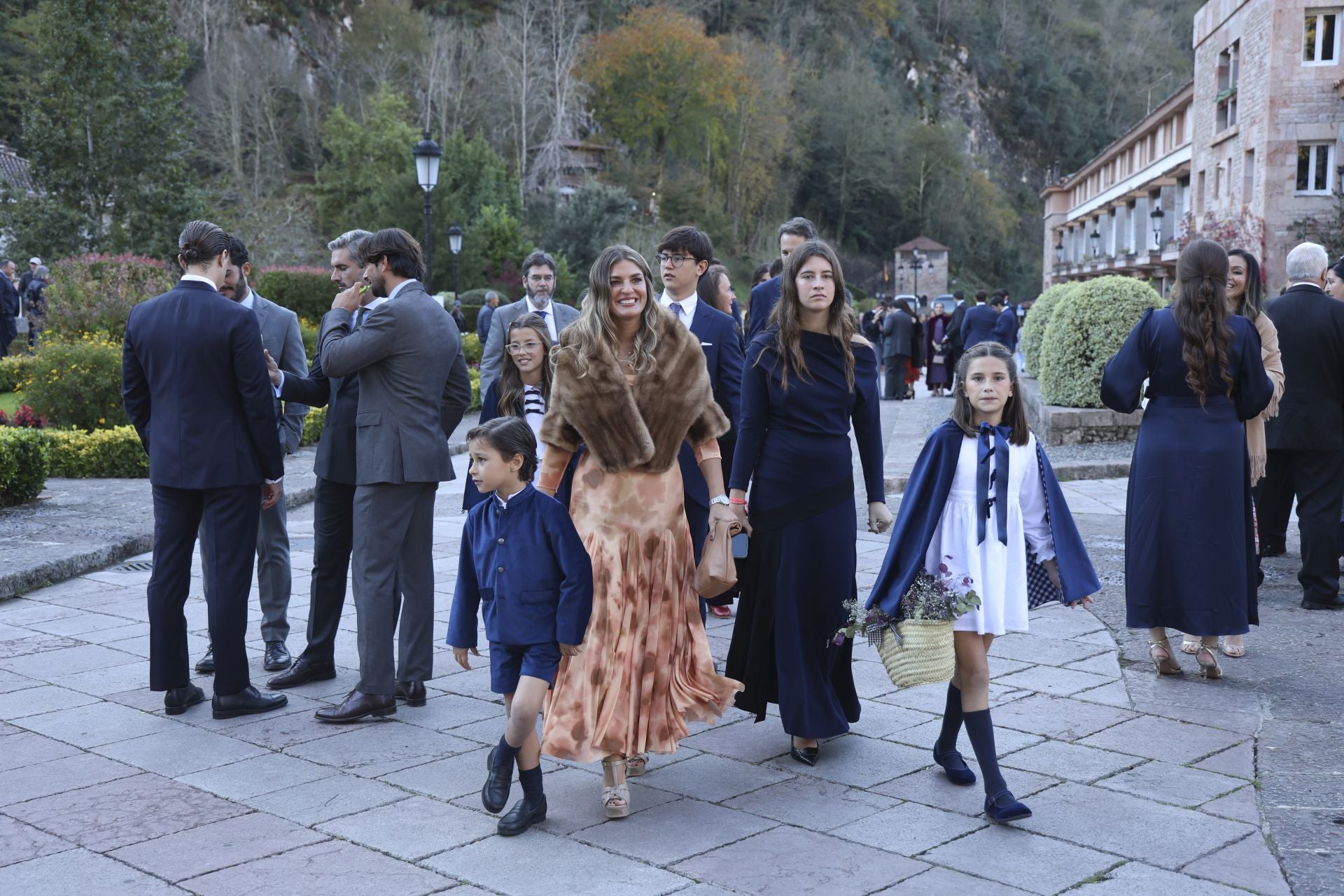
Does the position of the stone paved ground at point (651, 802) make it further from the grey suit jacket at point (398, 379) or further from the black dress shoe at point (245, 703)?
the grey suit jacket at point (398, 379)

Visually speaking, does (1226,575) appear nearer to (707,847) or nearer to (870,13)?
(707,847)

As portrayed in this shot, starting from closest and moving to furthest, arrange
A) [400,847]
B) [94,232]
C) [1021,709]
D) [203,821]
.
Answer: [400,847] → [203,821] → [1021,709] → [94,232]

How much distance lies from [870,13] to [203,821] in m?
87.9

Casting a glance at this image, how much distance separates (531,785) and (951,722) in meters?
1.44

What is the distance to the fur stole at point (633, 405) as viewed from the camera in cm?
408

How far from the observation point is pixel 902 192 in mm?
74062

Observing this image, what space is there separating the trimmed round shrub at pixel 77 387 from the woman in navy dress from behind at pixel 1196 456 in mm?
10707

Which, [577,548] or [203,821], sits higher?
[577,548]

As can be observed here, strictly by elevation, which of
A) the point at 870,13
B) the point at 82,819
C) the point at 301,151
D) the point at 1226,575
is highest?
the point at 870,13

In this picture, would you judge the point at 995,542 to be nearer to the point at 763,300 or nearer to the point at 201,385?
the point at 763,300

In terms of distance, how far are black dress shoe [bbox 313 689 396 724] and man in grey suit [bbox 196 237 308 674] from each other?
37.8 inches

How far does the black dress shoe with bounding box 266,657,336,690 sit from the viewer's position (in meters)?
5.55

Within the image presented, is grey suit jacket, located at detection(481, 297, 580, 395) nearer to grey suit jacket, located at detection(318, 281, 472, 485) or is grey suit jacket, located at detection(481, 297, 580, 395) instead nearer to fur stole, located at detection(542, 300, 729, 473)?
grey suit jacket, located at detection(318, 281, 472, 485)

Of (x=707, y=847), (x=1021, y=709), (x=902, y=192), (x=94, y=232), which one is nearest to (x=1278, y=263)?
(x=94, y=232)
